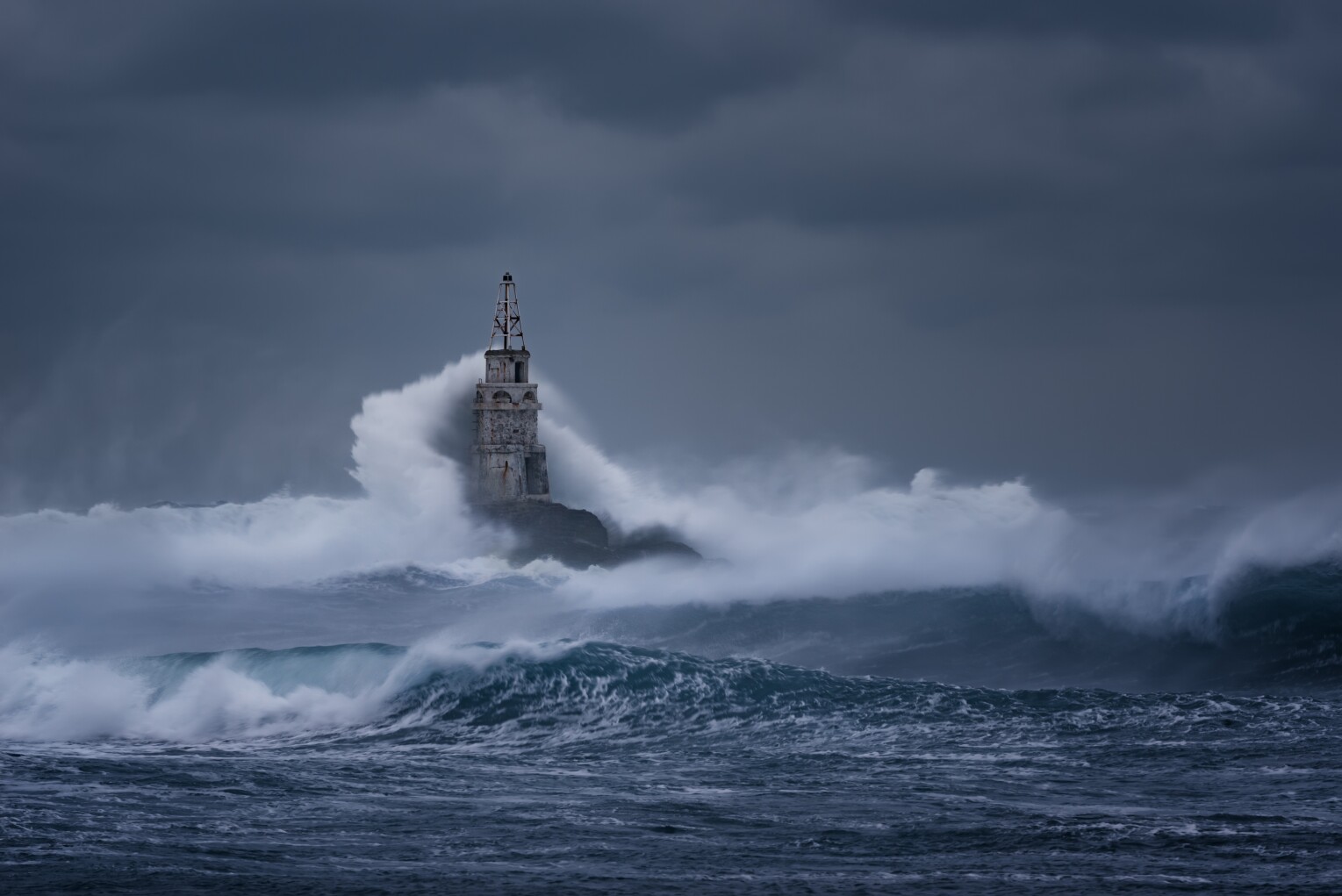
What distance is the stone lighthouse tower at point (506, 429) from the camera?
5812cm

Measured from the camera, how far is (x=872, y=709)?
25.5 m

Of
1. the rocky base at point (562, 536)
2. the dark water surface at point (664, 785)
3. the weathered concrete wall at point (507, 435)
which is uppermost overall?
the weathered concrete wall at point (507, 435)

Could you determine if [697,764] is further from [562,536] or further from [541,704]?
[562,536]

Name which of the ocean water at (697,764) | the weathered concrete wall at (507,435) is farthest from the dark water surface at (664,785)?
the weathered concrete wall at (507,435)

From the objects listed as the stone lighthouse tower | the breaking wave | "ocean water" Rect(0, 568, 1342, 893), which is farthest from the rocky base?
the breaking wave

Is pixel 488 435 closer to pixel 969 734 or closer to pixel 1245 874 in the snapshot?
pixel 969 734

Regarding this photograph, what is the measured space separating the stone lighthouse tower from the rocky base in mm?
400

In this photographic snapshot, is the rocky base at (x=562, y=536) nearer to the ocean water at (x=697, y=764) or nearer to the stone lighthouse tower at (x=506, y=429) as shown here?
the stone lighthouse tower at (x=506, y=429)

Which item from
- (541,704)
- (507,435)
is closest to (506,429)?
(507,435)

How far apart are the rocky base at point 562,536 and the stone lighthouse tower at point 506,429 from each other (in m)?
0.40

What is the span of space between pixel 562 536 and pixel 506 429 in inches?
176

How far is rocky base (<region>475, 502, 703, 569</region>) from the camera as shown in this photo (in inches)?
2318

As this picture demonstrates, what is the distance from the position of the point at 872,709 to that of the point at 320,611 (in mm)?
25682

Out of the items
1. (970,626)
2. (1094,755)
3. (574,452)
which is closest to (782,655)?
(970,626)
